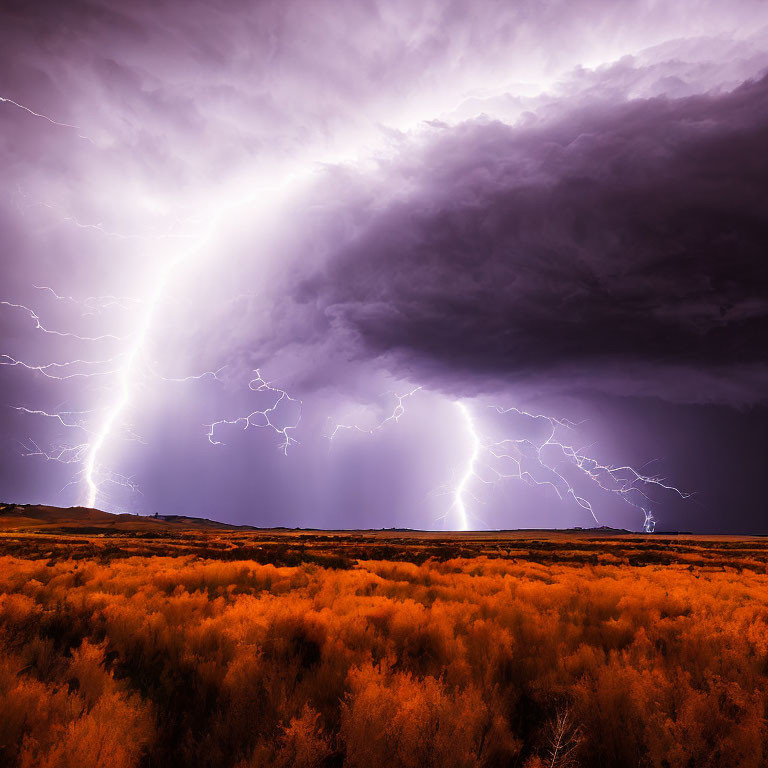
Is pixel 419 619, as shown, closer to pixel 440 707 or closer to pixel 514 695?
pixel 514 695

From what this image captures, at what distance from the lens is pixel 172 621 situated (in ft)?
17.7

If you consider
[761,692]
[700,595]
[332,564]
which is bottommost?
[332,564]

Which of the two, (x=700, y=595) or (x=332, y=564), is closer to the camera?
(x=700, y=595)

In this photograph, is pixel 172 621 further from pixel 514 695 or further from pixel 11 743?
pixel 514 695

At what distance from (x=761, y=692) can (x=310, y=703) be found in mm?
3734

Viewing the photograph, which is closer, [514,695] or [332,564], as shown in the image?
[514,695]

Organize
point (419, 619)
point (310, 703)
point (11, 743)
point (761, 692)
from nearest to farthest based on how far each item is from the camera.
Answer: point (11, 743) < point (310, 703) < point (761, 692) < point (419, 619)

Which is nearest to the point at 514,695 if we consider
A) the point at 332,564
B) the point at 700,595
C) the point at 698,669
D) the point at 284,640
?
the point at 698,669

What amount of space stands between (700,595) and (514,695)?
677 centimetres

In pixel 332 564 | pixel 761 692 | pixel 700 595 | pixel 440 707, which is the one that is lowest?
pixel 332 564

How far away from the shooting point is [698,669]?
4.07m

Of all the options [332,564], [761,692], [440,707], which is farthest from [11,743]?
[332,564]

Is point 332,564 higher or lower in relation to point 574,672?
lower

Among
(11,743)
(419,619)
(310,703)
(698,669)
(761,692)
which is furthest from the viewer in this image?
(419,619)
